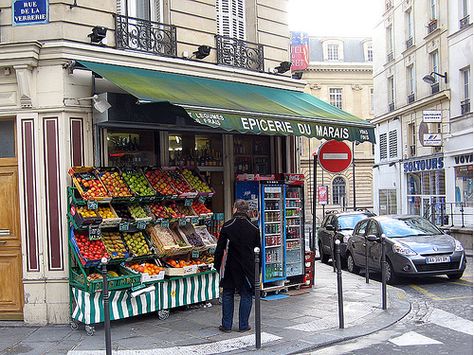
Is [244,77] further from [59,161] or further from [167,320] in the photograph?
[167,320]

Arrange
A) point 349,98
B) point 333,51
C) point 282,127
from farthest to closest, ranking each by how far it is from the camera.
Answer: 1. point 333,51
2. point 349,98
3. point 282,127

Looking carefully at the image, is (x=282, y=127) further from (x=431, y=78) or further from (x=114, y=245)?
(x=431, y=78)

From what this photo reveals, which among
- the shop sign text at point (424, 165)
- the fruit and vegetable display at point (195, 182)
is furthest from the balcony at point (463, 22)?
the fruit and vegetable display at point (195, 182)

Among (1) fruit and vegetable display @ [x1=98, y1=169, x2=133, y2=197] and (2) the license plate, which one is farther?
(2) the license plate

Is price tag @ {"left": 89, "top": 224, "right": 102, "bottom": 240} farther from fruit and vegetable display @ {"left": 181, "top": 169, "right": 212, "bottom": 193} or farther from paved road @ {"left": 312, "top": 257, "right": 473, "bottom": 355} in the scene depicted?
paved road @ {"left": 312, "top": 257, "right": 473, "bottom": 355}

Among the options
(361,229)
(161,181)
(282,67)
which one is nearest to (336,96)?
(361,229)

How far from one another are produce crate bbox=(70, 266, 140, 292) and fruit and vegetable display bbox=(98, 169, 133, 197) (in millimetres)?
1100

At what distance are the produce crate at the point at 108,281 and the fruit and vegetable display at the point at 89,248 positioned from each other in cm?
28

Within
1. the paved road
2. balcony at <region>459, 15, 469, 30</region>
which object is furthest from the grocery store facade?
balcony at <region>459, 15, 469, 30</region>

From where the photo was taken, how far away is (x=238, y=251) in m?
7.96

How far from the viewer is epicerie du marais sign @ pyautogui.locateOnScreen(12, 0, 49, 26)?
340 inches

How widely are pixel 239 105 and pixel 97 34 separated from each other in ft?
8.14

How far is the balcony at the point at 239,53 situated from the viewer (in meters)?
11.1

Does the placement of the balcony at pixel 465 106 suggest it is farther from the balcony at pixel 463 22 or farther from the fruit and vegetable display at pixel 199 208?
the fruit and vegetable display at pixel 199 208
